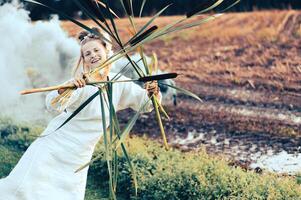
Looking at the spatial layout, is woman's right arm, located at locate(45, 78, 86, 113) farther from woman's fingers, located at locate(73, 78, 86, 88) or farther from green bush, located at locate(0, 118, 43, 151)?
green bush, located at locate(0, 118, 43, 151)

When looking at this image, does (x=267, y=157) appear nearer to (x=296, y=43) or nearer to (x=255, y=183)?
(x=255, y=183)

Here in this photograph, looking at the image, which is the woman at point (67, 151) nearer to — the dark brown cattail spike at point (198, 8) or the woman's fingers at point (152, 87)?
the woman's fingers at point (152, 87)

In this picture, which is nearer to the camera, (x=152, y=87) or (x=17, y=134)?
(x=152, y=87)

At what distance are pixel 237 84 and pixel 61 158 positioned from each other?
2.33m

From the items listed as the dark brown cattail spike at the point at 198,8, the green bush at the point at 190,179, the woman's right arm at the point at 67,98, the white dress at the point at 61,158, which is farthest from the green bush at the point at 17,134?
the dark brown cattail spike at the point at 198,8

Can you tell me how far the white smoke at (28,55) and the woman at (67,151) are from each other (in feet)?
7.43

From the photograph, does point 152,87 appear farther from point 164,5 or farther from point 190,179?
point 164,5

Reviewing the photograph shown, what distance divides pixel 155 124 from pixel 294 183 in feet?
5.21


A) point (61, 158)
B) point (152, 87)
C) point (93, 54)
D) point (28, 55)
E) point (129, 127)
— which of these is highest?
point (93, 54)

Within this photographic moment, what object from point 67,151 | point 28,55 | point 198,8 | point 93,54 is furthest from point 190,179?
point 28,55

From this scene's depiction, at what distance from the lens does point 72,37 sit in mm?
7121

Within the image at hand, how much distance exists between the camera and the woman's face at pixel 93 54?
14.7ft

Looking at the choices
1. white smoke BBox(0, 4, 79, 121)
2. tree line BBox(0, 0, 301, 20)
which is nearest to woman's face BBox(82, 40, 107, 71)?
white smoke BBox(0, 4, 79, 121)

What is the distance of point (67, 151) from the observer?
4453 millimetres
